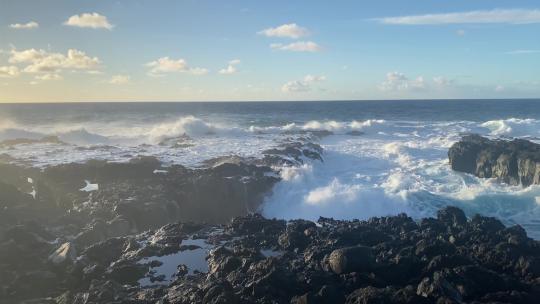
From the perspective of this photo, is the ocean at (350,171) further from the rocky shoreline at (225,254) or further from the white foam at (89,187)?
the white foam at (89,187)

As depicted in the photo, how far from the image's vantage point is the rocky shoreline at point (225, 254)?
13484 millimetres

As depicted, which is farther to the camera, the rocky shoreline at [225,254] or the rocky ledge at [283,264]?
the rocky shoreline at [225,254]

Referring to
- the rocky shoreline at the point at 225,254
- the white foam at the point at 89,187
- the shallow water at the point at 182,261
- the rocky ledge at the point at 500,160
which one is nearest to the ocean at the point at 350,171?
the rocky ledge at the point at 500,160

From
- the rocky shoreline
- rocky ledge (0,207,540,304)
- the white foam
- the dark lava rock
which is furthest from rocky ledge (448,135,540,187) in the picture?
the white foam

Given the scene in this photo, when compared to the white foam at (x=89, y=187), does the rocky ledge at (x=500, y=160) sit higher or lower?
higher

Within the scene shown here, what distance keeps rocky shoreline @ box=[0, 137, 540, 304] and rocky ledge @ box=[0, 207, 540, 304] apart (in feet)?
0.14

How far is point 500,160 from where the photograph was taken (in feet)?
106

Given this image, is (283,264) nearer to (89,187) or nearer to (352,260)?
(352,260)

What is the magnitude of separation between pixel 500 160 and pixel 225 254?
23.1 metres

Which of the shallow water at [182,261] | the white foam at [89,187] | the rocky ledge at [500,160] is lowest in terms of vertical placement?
the shallow water at [182,261]

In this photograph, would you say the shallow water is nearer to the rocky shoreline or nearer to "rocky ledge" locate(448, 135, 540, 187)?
the rocky shoreline

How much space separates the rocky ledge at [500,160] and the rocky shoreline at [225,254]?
446 inches

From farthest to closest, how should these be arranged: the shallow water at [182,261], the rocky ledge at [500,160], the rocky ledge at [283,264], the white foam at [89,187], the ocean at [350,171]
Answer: the rocky ledge at [500,160]
the white foam at [89,187]
the ocean at [350,171]
the shallow water at [182,261]
the rocky ledge at [283,264]

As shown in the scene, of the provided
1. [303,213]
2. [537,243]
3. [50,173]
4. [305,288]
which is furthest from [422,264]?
[50,173]
